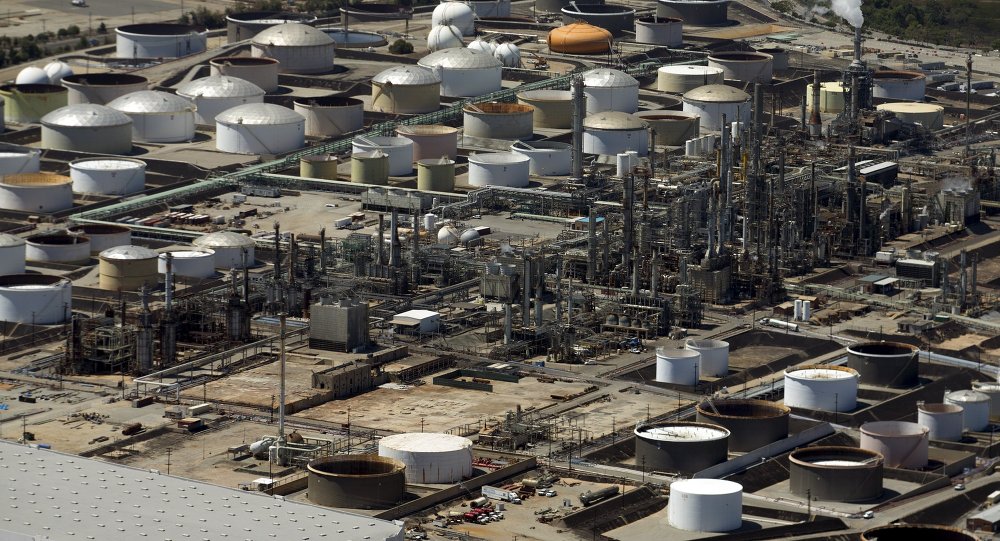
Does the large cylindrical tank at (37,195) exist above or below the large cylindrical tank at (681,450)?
below

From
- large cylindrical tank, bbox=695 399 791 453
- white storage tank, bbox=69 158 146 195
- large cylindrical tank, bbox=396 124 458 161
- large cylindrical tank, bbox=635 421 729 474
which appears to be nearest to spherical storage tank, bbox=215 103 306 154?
large cylindrical tank, bbox=396 124 458 161

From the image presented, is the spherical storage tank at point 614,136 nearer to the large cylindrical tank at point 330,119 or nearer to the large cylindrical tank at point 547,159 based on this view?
the large cylindrical tank at point 547,159

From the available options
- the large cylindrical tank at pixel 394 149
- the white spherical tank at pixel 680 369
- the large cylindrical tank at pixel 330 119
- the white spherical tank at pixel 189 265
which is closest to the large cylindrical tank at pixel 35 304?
the white spherical tank at pixel 189 265

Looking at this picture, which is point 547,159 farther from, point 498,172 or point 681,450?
point 681,450

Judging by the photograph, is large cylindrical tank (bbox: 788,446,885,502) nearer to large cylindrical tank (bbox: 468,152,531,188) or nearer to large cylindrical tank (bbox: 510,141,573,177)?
large cylindrical tank (bbox: 468,152,531,188)

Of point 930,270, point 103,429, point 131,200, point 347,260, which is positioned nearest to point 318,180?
point 131,200
